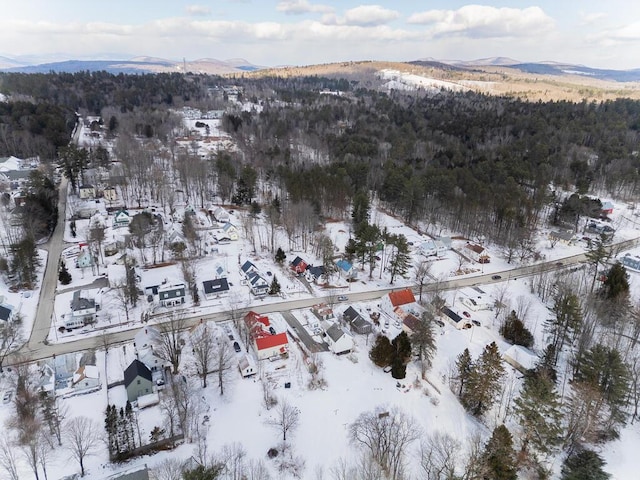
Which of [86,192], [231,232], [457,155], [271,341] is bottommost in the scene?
[271,341]

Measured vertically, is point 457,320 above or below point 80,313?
below

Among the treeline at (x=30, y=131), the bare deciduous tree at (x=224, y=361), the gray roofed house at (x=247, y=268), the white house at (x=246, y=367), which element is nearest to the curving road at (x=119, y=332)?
the bare deciduous tree at (x=224, y=361)

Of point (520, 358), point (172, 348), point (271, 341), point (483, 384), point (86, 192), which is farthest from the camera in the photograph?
point (86, 192)

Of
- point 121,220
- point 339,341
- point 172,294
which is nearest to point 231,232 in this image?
point 121,220

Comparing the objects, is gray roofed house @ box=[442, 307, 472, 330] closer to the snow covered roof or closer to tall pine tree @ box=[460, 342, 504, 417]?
the snow covered roof

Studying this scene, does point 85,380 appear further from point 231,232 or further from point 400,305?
point 231,232

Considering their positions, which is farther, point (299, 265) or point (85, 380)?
point (299, 265)

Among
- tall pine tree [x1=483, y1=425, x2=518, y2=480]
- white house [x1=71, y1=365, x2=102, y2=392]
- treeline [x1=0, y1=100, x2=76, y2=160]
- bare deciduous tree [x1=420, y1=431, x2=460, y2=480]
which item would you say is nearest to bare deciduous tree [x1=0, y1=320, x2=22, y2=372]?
white house [x1=71, y1=365, x2=102, y2=392]
